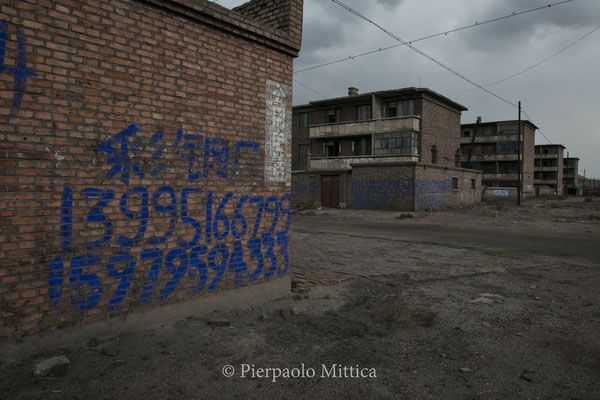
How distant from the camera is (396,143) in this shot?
101 feet

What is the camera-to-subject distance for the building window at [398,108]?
31.2 meters

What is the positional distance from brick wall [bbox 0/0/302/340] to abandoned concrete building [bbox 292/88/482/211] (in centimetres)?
2019

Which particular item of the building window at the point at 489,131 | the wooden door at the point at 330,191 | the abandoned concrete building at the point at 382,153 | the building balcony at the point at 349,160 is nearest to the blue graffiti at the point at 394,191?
the abandoned concrete building at the point at 382,153

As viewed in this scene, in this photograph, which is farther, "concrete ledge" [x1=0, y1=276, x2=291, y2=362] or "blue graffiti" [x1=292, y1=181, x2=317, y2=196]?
"blue graffiti" [x1=292, y1=181, x2=317, y2=196]

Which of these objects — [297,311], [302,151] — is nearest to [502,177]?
[302,151]

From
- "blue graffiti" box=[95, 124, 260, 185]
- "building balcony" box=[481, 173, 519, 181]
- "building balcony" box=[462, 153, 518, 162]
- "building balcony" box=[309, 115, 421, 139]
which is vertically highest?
"building balcony" box=[309, 115, 421, 139]

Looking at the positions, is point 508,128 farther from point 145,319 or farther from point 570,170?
point 145,319

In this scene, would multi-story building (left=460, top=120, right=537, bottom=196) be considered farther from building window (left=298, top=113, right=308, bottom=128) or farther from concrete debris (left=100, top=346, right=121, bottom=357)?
concrete debris (left=100, top=346, right=121, bottom=357)


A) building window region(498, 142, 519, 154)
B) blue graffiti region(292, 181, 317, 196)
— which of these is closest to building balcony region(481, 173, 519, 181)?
building window region(498, 142, 519, 154)

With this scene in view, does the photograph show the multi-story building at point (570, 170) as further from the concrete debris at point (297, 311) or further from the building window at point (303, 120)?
the concrete debris at point (297, 311)

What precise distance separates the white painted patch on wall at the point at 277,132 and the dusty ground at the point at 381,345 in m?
1.91

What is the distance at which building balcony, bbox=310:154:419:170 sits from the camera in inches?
1185

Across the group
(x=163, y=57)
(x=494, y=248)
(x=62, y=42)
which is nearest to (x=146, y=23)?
(x=163, y=57)

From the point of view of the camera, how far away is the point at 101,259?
3646mm
